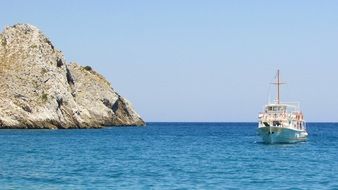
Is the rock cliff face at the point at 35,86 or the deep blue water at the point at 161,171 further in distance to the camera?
the rock cliff face at the point at 35,86

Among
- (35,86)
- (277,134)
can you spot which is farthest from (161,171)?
(35,86)

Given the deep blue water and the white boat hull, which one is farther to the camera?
the white boat hull

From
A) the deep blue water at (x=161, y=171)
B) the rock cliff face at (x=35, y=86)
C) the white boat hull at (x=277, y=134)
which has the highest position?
the rock cliff face at (x=35, y=86)

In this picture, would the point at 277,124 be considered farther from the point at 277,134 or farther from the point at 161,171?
the point at 161,171

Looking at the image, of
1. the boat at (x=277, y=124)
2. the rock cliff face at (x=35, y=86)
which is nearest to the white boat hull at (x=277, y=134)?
the boat at (x=277, y=124)

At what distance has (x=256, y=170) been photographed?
177 feet

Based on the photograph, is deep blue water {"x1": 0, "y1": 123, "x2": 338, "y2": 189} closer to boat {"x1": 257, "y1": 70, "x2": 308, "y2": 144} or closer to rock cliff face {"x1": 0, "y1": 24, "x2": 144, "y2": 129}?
boat {"x1": 257, "y1": 70, "x2": 308, "y2": 144}

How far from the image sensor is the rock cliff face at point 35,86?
147m

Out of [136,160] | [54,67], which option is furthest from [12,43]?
[136,160]

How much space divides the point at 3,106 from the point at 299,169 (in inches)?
3932

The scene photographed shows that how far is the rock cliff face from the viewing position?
14700 cm

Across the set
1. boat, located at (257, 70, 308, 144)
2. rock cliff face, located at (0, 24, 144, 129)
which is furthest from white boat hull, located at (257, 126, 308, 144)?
rock cliff face, located at (0, 24, 144, 129)

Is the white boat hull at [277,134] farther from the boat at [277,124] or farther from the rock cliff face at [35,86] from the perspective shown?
the rock cliff face at [35,86]

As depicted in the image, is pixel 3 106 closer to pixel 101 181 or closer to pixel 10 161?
pixel 10 161
